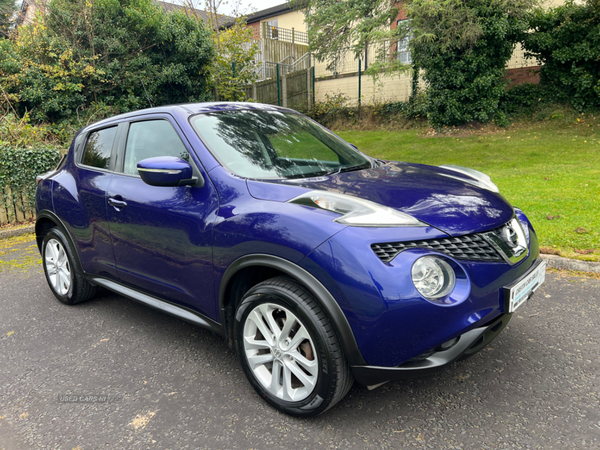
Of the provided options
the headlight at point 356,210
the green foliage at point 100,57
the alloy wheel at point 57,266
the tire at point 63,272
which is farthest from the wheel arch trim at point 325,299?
the green foliage at point 100,57

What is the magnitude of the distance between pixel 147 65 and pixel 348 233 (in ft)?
43.9

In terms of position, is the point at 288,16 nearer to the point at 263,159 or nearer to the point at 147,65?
the point at 147,65

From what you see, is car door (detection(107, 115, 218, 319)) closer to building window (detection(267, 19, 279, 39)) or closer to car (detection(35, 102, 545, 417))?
car (detection(35, 102, 545, 417))

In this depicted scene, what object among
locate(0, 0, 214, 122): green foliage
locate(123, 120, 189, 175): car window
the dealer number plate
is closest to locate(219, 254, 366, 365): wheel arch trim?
the dealer number plate

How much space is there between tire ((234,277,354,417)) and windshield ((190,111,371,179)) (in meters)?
0.82

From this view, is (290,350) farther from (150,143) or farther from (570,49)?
(570,49)

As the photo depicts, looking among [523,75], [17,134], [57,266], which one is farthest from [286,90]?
[57,266]

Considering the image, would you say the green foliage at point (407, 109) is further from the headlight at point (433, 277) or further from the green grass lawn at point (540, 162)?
the headlight at point (433, 277)

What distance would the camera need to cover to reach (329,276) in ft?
6.87

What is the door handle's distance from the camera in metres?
3.19

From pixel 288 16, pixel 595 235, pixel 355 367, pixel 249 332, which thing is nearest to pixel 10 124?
pixel 249 332

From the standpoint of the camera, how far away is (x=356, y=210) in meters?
2.25

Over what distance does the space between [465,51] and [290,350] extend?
13386mm

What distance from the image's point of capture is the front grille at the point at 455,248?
6.80ft
